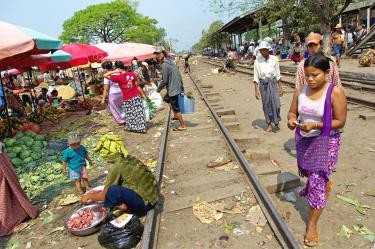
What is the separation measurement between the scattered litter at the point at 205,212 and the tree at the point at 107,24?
200ft

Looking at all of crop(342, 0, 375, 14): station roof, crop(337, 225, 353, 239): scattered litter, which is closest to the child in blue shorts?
crop(337, 225, 353, 239): scattered litter

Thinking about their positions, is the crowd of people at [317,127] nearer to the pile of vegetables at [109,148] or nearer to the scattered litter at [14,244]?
the pile of vegetables at [109,148]

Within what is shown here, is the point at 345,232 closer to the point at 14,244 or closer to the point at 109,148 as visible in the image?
the point at 109,148

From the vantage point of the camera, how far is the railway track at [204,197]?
3.94 metres

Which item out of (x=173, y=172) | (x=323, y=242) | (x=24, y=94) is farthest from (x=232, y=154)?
(x=24, y=94)

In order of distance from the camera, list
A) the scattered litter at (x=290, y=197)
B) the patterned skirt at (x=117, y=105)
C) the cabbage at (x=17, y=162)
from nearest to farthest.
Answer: the scattered litter at (x=290, y=197), the cabbage at (x=17, y=162), the patterned skirt at (x=117, y=105)

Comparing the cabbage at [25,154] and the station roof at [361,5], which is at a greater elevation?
the station roof at [361,5]

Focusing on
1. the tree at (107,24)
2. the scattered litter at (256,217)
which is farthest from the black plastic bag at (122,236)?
the tree at (107,24)

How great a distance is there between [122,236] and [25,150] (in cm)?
496

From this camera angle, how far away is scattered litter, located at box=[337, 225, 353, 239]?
3763 mm

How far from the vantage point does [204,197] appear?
197 inches

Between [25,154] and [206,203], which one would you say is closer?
[206,203]

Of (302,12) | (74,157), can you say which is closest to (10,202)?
(74,157)

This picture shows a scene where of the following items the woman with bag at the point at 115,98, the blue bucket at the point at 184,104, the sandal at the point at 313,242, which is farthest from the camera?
the woman with bag at the point at 115,98
